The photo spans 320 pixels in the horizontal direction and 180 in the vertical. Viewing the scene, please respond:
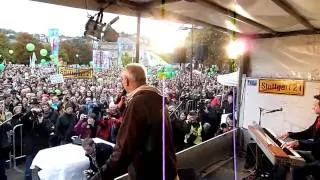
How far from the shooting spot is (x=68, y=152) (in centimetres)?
414

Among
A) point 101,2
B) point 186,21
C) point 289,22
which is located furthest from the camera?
point 289,22

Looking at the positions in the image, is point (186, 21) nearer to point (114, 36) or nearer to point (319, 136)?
point (114, 36)

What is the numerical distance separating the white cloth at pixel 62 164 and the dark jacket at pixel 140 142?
1.84 metres

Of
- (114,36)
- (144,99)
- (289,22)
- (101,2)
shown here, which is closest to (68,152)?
(114,36)

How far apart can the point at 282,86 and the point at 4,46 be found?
5598 millimetres

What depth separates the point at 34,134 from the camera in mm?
5348

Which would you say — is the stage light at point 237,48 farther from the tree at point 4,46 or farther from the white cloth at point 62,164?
the tree at point 4,46

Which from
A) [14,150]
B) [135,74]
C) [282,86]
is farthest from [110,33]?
[282,86]

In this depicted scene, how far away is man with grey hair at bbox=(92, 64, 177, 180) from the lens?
2029 mm

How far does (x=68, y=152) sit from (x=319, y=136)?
3.22 metres

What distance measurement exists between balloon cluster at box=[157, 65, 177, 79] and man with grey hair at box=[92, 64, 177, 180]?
6.86 metres

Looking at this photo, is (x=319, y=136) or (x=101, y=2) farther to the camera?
(x=319, y=136)

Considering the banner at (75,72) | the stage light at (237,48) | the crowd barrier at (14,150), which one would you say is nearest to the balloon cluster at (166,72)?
the banner at (75,72)

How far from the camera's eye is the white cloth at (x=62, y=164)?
3.75 metres
